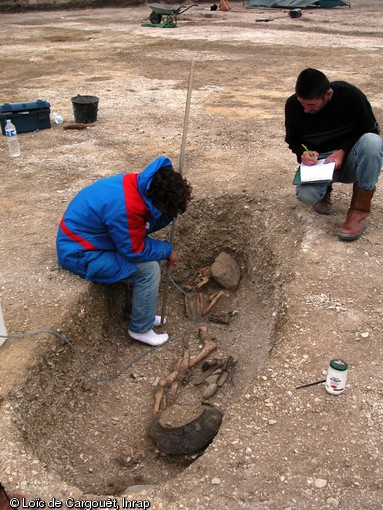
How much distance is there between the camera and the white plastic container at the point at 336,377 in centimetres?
288

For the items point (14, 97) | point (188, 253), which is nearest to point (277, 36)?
point (14, 97)

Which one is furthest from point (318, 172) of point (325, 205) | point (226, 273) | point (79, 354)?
point (79, 354)

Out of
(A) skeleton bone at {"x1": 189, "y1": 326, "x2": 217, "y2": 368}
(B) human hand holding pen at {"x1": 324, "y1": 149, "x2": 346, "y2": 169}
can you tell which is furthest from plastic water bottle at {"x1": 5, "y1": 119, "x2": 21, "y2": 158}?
(B) human hand holding pen at {"x1": 324, "y1": 149, "x2": 346, "y2": 169}

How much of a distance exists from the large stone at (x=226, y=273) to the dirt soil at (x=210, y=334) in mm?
115

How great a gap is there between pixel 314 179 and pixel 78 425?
2.78 metres

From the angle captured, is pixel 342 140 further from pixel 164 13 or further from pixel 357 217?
pixel 164 13

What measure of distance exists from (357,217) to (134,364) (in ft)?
7.68

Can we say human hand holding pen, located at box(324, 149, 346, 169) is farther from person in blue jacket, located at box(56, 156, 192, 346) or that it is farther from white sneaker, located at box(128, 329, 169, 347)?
white sneaker, located at box(128, 329, 169, 347)

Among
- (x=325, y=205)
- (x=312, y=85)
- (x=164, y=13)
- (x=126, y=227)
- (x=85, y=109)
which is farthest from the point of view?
(x=164, y=13)

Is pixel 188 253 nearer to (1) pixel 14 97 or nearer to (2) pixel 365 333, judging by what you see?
(2) pixel 365 333

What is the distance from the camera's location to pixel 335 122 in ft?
14.6

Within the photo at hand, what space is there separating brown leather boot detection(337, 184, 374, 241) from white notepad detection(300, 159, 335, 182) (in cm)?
33

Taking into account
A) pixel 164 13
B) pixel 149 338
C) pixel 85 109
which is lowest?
pixel 149 338

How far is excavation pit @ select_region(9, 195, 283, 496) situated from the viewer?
320 centimetres
